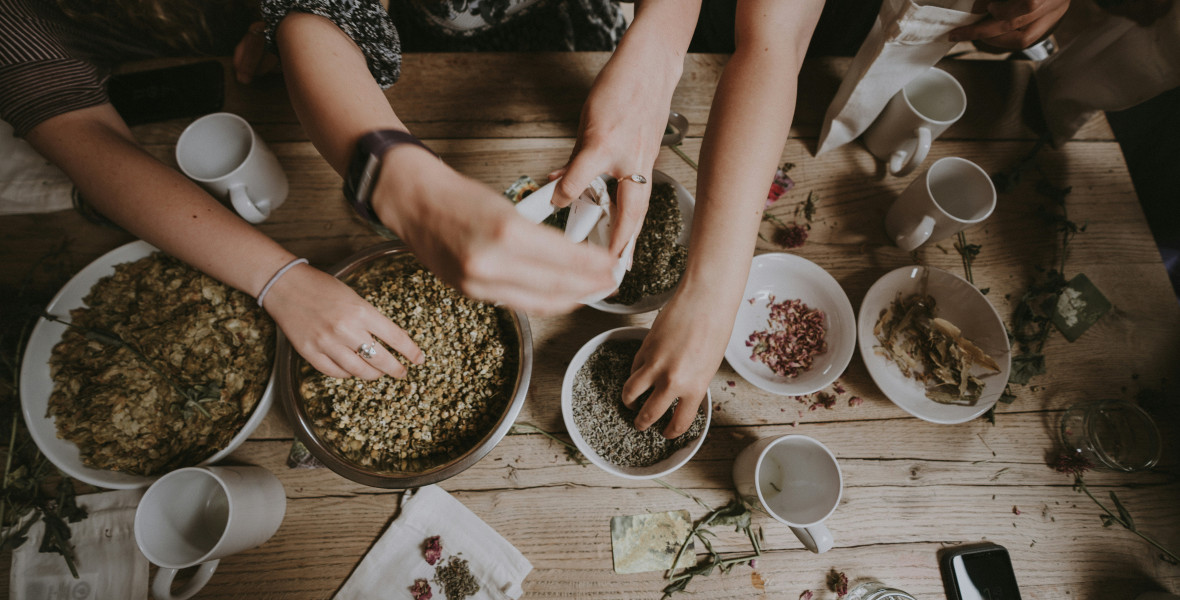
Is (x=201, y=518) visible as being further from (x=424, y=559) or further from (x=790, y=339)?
(x=790, y=339)

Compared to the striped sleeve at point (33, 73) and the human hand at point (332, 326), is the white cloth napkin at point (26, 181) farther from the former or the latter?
the human hand at point (332, 326)

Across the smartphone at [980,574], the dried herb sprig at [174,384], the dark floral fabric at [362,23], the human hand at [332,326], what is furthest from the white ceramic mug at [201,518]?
the smartphone at [980,574]

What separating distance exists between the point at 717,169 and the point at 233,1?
1.24 m

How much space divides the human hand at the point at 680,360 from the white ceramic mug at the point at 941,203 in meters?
0.55

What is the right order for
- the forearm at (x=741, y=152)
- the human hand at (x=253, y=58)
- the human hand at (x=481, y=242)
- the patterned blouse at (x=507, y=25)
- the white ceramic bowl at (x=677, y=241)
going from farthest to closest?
the patterned blouse at (x=507, y=25)
the human hand at (x=253, y=58)
the white ceramic bowl at (x=677, y=241)
the forearm at (x=741, y=152)
the human hand at (x=481, y=242)

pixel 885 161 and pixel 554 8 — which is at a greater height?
pixel 554 8

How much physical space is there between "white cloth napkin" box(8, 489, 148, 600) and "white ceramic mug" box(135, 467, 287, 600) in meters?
0.13

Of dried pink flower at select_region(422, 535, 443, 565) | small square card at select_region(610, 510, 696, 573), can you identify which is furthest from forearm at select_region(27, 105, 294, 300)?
small square card at select_region(610, 510, 696, 573)

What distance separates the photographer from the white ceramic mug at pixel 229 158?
1.00 m

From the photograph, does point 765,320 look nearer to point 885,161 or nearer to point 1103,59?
point 885,161

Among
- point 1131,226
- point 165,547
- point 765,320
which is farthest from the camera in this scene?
point 1131,226

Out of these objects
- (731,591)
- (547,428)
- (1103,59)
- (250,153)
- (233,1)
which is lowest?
(731,591)

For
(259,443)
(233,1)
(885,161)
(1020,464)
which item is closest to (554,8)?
(233,1)

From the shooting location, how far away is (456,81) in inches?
47.9
